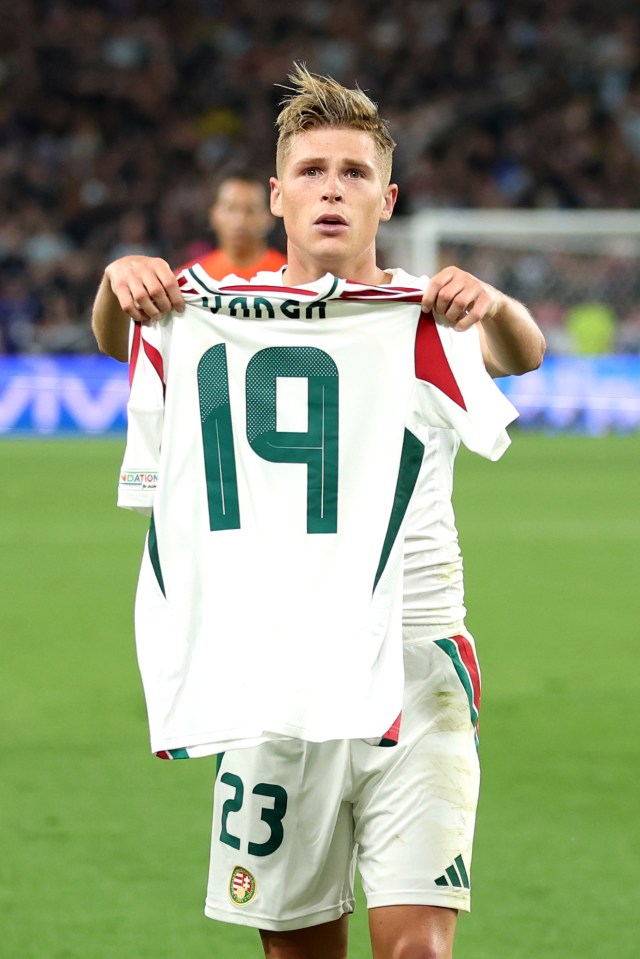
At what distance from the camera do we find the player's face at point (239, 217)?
764cm

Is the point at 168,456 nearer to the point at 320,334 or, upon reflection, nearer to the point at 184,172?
the point at 320,334

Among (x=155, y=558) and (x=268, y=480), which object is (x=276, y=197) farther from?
(x=155, y=558)

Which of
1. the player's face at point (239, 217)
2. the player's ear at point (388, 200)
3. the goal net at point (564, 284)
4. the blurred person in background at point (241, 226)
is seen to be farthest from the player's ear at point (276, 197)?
the goal net at point (564, 284)

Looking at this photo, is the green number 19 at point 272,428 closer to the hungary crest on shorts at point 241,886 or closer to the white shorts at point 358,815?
the white shorts at point 358,815

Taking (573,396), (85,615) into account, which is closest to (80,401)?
(573,396)

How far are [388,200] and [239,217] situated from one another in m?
4.82

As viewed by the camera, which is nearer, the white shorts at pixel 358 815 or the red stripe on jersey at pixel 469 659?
the white shorts at pixel 358 815

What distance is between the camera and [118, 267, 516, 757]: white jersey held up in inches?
105

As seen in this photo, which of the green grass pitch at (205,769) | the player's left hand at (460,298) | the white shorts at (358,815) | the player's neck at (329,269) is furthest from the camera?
the green grass pitch at (205,769)

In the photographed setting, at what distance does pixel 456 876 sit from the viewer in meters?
2.69

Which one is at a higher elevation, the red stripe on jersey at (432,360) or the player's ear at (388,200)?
the player's ear at (388,200)

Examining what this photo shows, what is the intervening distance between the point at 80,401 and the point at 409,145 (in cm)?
895

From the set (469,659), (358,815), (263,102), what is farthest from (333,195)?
(263,102)

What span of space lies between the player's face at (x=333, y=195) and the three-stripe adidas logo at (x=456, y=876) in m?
1.06
